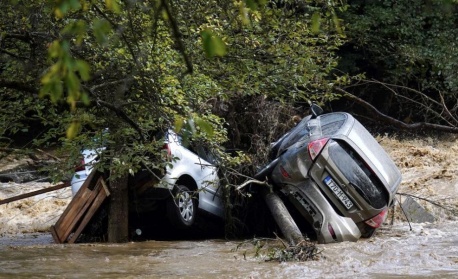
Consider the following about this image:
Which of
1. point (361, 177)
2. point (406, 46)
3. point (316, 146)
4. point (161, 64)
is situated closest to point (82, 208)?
point (316, 146)

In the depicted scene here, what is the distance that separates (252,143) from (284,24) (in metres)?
3.14

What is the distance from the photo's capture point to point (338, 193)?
9.73 metres

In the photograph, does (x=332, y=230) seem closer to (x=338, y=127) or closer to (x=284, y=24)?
(x=338, y=127)

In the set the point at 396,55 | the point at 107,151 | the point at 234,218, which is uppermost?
the point at 396,55

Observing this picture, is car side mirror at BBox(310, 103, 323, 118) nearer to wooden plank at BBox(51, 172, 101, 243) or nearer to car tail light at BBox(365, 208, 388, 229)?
car tail light at BBox(365, 208, 388, 229)

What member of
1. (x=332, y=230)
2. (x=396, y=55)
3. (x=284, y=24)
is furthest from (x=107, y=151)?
(x=396, y=55)

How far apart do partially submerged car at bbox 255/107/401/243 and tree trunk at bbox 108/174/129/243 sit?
2260 millimetres

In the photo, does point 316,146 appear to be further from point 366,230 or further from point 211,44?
point 211,44

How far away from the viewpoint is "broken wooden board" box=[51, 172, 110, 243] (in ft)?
34.9

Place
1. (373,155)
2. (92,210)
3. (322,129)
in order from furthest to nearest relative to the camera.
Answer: (92,210) < (322,129) < (373,155)

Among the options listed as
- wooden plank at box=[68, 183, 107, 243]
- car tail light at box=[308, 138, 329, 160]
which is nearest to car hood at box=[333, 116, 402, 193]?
car tail light at box=[308, 138, 329, 160]

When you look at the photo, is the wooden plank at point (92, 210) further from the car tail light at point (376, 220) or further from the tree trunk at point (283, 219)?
the car tail light at point (376, 220)

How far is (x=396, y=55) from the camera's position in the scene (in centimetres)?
2030

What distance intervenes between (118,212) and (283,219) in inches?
94.6
